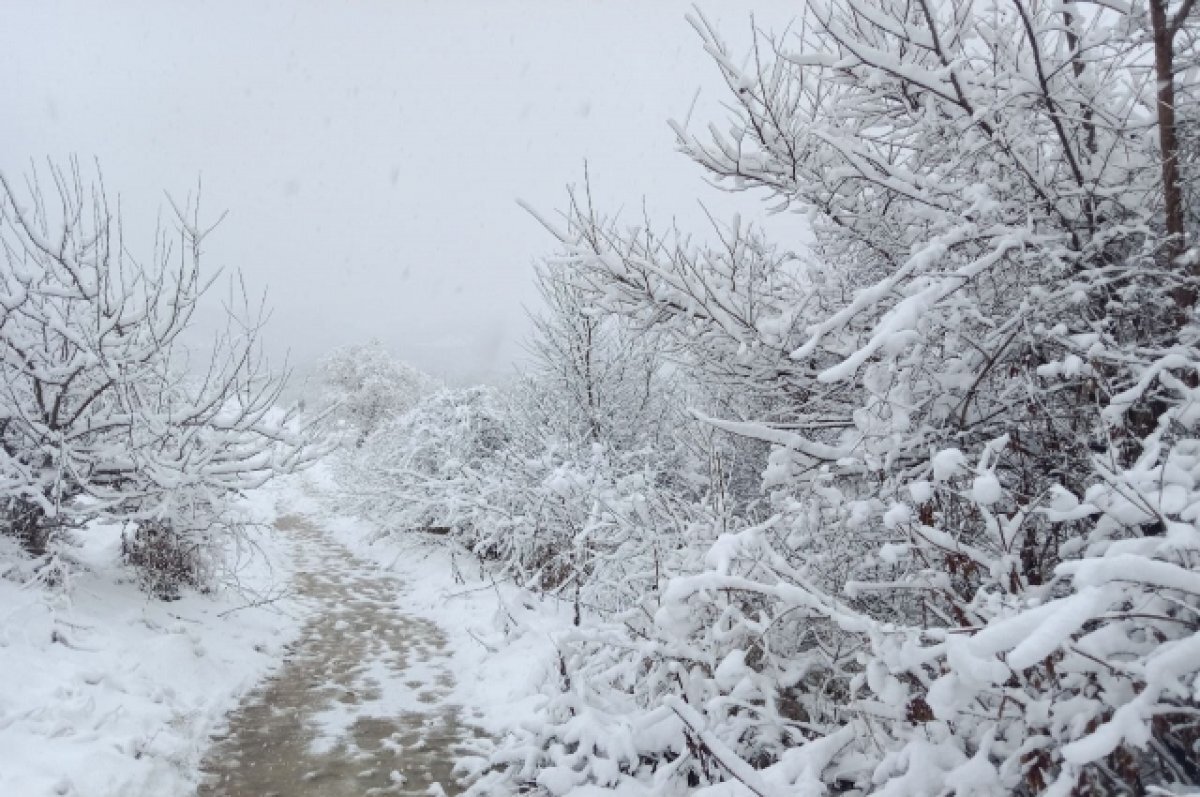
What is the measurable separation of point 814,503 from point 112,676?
567 cm

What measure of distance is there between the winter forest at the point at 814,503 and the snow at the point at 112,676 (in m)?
0.04

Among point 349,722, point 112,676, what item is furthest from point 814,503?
point 112,676

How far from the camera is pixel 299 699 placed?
6363 mm

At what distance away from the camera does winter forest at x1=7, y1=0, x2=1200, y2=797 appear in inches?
89.7

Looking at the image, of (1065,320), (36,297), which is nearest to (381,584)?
(36,297)

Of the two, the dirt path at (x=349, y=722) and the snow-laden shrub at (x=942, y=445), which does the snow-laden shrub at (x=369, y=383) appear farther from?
the snow-laden shrub at (x=942, y=445)

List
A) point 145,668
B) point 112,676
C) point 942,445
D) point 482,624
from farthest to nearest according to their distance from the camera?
point 482,624, point 145,668, point 112,676, point 942,445

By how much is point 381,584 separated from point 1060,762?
38.5 feet

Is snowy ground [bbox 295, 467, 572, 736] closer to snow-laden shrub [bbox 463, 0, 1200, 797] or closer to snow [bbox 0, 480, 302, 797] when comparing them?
snow-laden shrub [bbox 463, 0, 1200, 797]

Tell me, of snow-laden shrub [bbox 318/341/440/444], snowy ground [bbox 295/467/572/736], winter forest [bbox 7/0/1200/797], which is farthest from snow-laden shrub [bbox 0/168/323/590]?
snow-laden shrub [bbox 318/341/440/444]

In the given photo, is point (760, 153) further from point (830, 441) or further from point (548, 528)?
point (548, 528)

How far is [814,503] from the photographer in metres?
3.62

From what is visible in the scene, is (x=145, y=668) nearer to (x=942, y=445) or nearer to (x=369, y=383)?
(x=942, y=445)

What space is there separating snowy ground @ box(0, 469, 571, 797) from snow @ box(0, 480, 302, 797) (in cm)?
1
